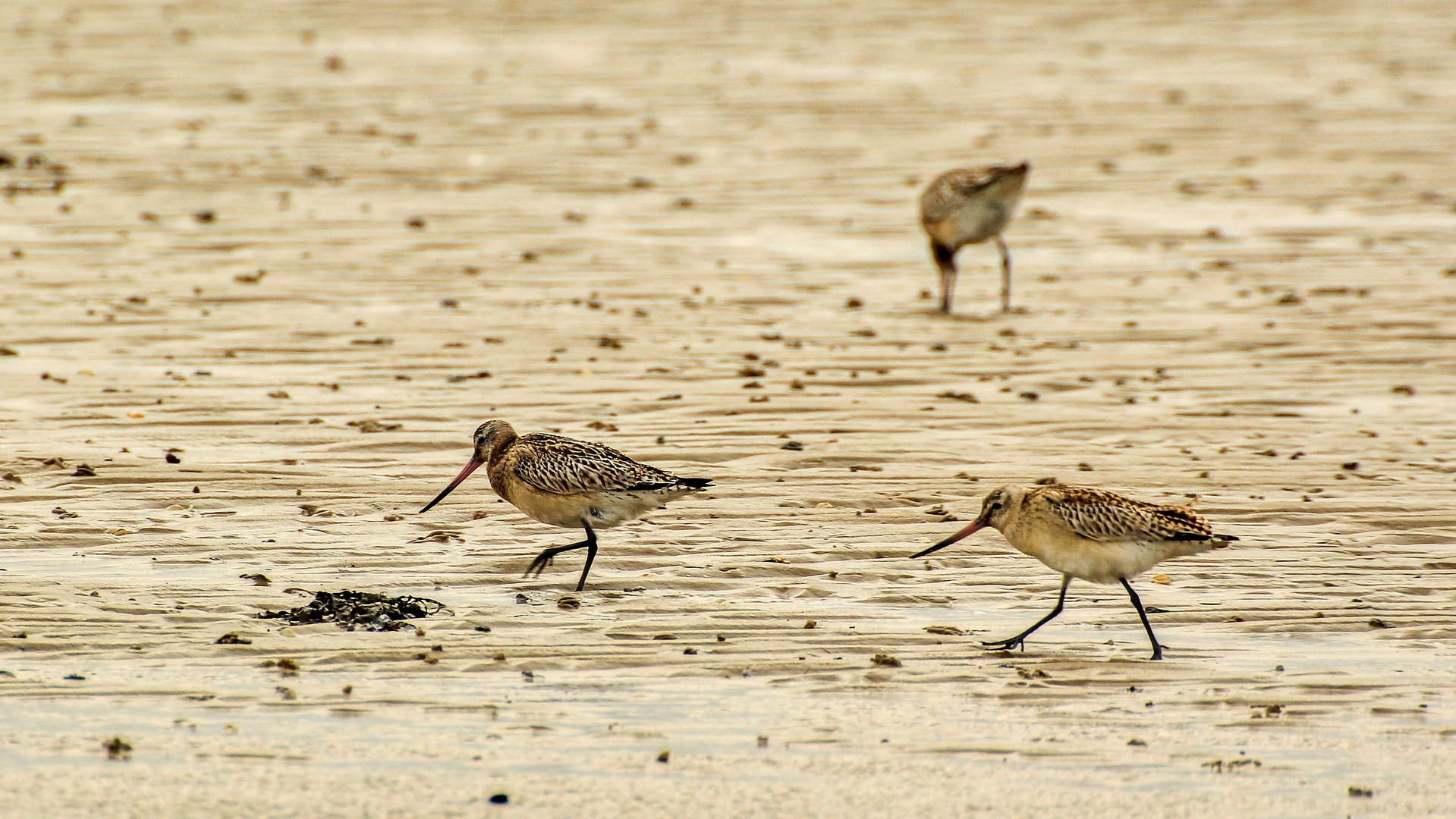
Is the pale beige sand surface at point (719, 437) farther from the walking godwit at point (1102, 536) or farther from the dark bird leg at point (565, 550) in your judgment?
the walking godwit at point (1102, 536)

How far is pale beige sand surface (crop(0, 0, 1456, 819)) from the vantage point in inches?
219

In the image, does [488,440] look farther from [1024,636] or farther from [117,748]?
[117,748]

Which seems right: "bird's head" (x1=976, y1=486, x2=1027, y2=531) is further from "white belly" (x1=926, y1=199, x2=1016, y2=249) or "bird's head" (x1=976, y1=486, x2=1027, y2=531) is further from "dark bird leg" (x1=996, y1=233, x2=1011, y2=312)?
"white belly" (x1=926, y1=199, x2=1016, y2=249)

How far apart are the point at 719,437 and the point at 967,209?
192 inches

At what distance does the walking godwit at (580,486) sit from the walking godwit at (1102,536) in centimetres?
122

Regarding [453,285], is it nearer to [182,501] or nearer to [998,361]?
[998,361]

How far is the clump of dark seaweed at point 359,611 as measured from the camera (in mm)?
6539

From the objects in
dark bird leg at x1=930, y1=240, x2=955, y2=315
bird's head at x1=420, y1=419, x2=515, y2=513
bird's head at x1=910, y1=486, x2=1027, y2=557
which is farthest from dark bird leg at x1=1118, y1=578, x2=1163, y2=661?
dark bird leg at x1=930, y1=240, x2=955, y2=315

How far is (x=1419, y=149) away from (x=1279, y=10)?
11.2 meters

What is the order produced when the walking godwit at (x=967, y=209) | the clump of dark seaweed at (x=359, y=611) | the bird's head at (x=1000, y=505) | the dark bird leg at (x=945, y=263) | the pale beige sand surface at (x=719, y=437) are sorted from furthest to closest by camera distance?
1. the walking godwit at (x=967, y=209)
2. the dark bird leg at (x=945, y=263)
3. the bird's head at (x=1000, y=505)
4. the clump of dark seaweed at (x=359, y=611)
5. the pale beige sand surface at (x=719, y=437)

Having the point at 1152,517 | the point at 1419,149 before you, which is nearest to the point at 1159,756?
the point at 1152,517

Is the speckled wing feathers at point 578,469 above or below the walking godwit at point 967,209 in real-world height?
below

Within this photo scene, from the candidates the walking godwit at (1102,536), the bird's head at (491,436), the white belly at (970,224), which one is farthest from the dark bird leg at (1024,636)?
the white belly at (970,224)

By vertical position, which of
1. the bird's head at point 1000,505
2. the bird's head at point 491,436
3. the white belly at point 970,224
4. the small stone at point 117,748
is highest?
the white belly at point 970,224
